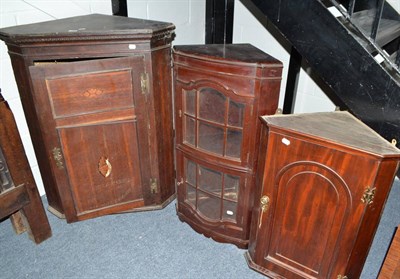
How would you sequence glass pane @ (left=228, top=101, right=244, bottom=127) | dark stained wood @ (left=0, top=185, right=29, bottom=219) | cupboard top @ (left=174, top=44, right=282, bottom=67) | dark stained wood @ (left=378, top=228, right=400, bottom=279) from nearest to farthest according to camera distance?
dark stained wood @ (left=378, top=228, right=400, bottom=279), cupboard top @ (left=174, top=44, right=282, bottom=67), glass pane @ (left=228, top=101, right=244, bottom=127), dark stained wood @ (left=0, top=185, right=29, bottom=219)

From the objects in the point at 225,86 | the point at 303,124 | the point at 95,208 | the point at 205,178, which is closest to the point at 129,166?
the point at 95,208

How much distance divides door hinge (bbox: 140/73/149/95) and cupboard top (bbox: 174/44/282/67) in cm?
23

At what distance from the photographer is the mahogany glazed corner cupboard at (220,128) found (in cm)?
152

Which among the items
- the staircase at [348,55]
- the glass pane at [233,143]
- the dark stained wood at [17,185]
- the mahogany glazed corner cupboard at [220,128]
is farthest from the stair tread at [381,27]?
the dark stained wood at [17,185]

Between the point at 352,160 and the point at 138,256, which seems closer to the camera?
the point at 352,160

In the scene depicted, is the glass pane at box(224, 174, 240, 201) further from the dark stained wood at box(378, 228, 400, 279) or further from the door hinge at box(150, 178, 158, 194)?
the dark stained wood at box(378, 228, 400, 279)

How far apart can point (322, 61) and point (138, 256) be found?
1456 millimetres

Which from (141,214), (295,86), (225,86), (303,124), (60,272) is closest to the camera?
(303,124)

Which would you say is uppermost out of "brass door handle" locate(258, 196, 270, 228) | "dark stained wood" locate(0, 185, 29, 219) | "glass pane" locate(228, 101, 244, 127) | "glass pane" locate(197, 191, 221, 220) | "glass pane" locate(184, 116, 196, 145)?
"glass pane" locate(228, 101, 244, 127)

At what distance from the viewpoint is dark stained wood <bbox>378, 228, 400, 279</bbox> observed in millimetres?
1368

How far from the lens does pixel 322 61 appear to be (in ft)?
4.77

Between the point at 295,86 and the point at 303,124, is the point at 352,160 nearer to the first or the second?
the point at 303,124

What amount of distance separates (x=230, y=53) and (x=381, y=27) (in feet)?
3.10

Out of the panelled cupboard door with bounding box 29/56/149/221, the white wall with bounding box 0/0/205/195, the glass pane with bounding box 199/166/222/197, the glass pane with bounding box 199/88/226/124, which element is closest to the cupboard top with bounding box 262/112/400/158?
the glass pane with bounding box 199/88/226/124
